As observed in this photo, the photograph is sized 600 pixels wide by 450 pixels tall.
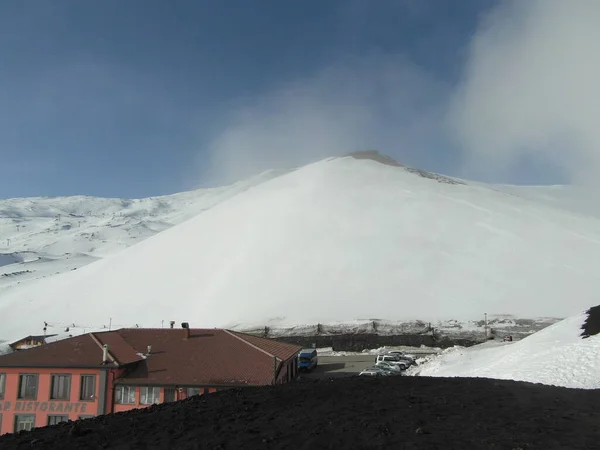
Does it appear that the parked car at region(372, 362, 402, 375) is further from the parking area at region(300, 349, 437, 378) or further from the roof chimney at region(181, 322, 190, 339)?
the roof chimney at region(181, 322, 190, 339)

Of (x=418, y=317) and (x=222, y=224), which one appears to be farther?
(x=222, y=224)

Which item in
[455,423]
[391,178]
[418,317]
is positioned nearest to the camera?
[455,423]

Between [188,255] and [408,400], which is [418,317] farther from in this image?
[408,400]

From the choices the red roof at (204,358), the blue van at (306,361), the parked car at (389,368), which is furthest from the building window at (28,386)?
the parked car at (389,368)

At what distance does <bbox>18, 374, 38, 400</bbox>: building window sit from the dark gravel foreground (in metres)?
14.9

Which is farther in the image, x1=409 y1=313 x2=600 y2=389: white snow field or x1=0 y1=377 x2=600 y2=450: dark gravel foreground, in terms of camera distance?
x1=409 y1=313 x2=600 y2=389: white snow field

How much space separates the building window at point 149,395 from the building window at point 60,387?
125 inches

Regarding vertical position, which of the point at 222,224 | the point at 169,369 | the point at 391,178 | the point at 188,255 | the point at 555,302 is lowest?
the point at 169,369

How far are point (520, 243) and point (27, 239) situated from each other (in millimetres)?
175967

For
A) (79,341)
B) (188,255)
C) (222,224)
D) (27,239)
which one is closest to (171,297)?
(188,255)

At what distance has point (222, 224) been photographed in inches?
2795

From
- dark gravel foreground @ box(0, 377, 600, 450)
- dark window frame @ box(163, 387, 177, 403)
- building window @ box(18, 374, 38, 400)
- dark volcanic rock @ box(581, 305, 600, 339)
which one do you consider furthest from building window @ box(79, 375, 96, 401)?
dark volcanic rock @ box(581, 305, 600, 339)

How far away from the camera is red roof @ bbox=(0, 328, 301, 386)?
20.9m

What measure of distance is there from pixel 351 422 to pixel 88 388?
56.3ft
